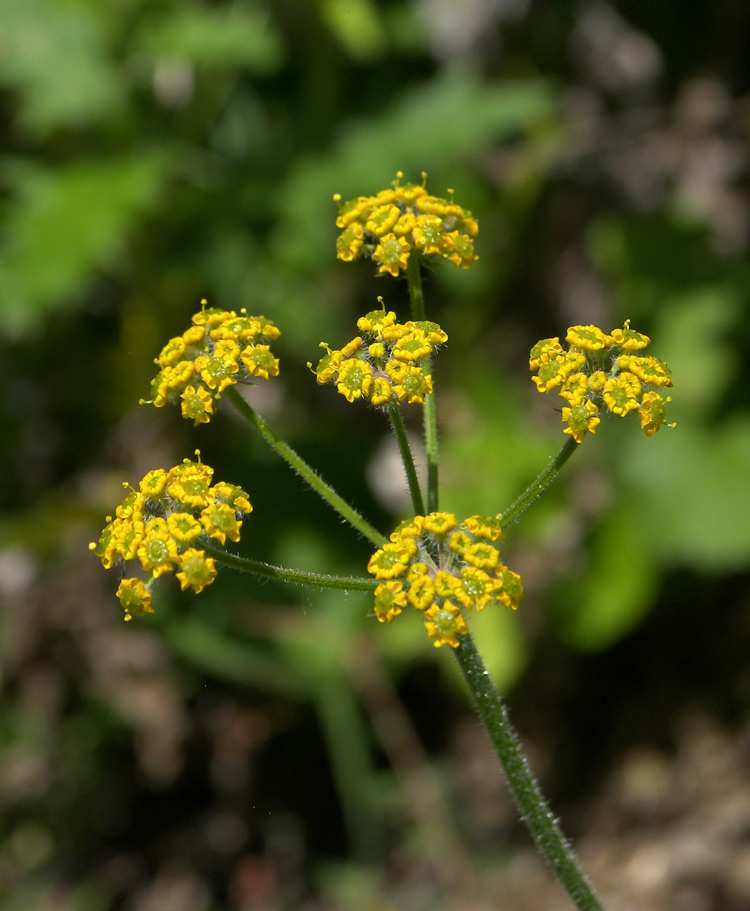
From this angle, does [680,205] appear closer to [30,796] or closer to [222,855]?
[222,855]

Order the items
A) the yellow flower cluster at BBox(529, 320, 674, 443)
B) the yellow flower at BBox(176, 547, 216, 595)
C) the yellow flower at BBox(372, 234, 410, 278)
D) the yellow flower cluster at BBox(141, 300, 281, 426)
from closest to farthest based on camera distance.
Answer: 1. the yellow flower at BBox(176, 547, 216, 595)
2. the yellow flower cluster at BBox(529, 320, 674, 443)
3. the yellow flower cluster at BBox(141, 300, 281, 426)
4. the yellow flower at BBox(372, 234, 410, 278)

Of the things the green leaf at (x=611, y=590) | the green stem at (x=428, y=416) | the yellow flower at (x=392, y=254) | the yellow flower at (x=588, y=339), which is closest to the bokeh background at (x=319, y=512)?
the green leaf at (x=611, y=590)

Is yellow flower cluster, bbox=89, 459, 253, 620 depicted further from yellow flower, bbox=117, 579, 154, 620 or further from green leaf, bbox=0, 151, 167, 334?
green leaf, bbox=0, 151, 167, 334

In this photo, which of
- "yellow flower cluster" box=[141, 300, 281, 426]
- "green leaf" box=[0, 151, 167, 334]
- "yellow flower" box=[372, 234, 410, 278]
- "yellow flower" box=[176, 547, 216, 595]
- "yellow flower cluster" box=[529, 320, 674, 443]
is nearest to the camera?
"yellow flower" box=[176, 547, 216, 595]

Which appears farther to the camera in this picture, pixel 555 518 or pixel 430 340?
pixel 555 518

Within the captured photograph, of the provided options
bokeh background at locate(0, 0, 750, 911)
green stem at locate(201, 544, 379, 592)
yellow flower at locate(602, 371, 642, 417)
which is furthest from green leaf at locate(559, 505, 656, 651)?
green stem at locate(201, 544, 379, 592)

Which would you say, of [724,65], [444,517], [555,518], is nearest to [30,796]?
[555,518]
